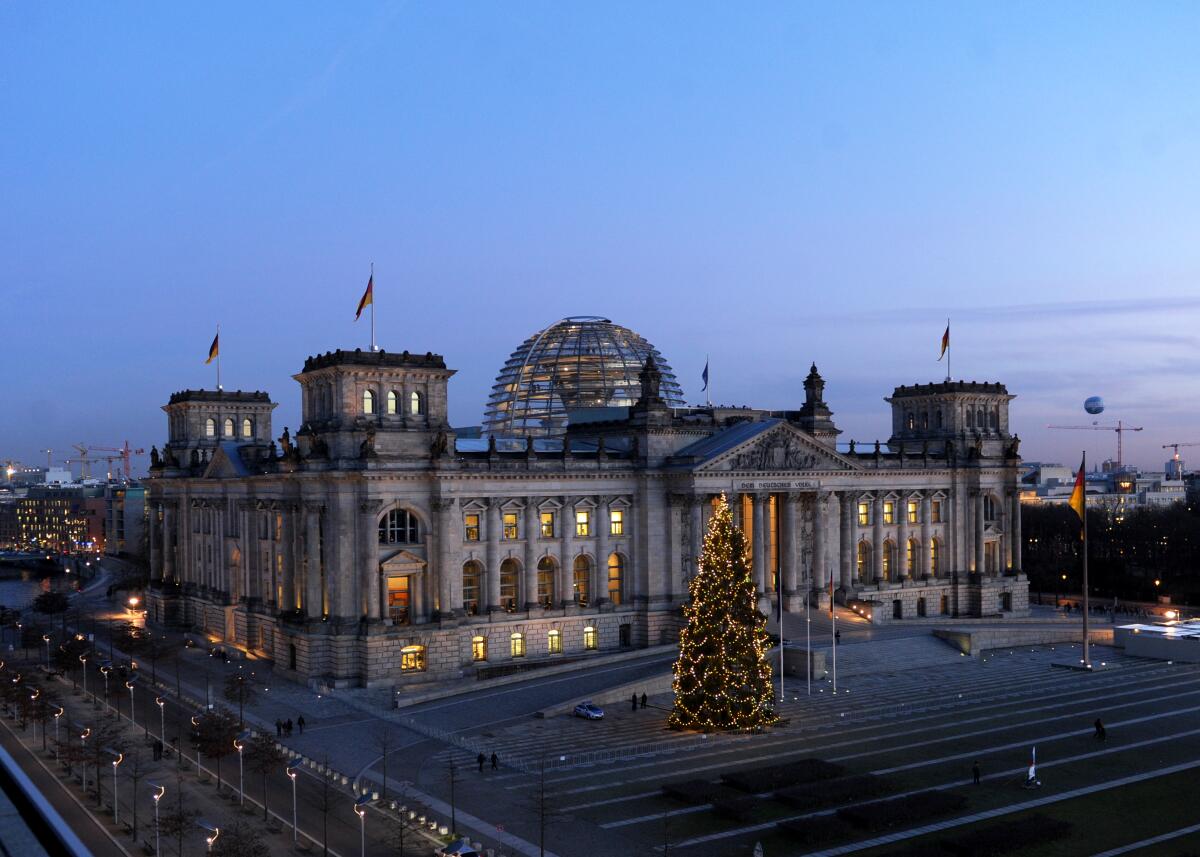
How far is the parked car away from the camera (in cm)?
7200

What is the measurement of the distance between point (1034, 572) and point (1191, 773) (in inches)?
4040

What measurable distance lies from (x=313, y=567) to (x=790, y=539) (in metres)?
39.6

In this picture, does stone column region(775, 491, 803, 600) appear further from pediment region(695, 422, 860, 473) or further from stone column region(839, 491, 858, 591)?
stone column region(839, 491, 858, 591)

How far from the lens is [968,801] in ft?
175

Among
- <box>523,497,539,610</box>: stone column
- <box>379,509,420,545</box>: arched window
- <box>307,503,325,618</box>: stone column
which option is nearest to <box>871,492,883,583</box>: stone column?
<box>523,497,539,610</box>: stone column

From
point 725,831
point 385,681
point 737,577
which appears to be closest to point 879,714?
point 737,577

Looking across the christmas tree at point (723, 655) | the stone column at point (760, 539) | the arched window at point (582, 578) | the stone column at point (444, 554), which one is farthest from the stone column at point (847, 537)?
the christmas tree at point (723, 655)

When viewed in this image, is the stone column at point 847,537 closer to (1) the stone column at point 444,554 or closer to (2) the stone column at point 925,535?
(2) the stone column at point 925,535

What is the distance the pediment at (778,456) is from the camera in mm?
96562

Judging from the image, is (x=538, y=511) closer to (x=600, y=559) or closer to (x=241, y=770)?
(x=600, y=559)

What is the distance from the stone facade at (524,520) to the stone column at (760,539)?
19cm

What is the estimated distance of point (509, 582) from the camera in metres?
91.5

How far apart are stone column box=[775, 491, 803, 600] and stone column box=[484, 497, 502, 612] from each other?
25886mm

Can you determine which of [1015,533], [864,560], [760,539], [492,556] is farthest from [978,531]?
[492,556]
